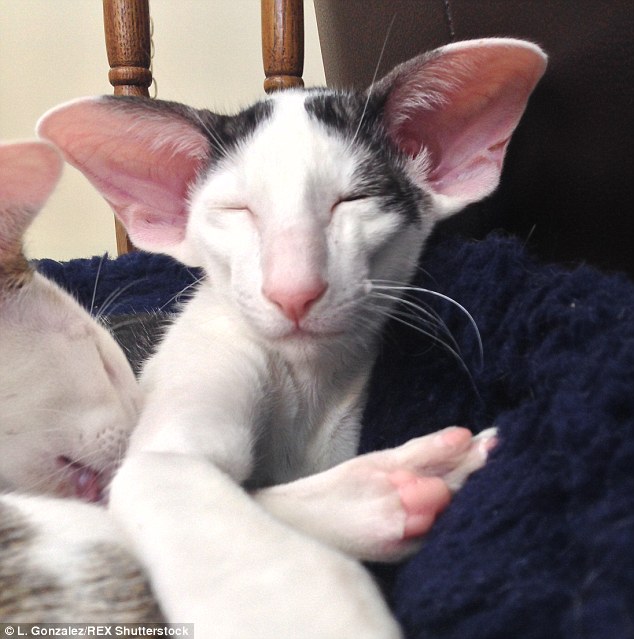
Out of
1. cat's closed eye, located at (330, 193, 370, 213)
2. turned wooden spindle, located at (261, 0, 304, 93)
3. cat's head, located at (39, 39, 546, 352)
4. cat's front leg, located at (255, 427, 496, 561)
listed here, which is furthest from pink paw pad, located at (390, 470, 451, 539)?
turned wooden spindle, located at (261, 0, 304, 93)

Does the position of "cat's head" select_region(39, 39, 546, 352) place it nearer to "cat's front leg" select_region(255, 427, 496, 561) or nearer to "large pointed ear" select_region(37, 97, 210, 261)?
"large pointed ear" select_region(37, 97, 210, 261)

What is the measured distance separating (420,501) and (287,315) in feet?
0.66

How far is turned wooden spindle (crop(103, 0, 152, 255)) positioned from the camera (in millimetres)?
1431

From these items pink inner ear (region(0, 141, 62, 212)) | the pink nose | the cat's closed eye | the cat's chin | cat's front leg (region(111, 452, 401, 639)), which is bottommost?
the cat's chin

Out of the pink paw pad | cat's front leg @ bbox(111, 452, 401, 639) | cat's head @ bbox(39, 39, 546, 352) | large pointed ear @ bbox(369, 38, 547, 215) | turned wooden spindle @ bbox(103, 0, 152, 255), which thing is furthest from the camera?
turned wooden spindle @ bbox(103, 0, 152, 255)

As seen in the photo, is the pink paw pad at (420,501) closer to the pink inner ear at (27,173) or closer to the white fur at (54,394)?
the white fur at (54,394)

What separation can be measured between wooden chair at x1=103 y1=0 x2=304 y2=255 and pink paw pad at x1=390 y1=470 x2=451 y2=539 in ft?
3.66

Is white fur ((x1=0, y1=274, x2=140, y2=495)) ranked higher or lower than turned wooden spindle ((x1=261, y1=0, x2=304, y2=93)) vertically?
lower

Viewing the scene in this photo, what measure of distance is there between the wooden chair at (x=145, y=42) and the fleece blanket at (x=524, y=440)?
0.88 meters

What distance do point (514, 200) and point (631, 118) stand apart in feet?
0.59

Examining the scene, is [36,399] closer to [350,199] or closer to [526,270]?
[350,199]

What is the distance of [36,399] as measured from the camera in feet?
2.33

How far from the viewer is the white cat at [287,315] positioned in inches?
17.1

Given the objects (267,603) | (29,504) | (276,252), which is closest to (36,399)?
(29,504)
